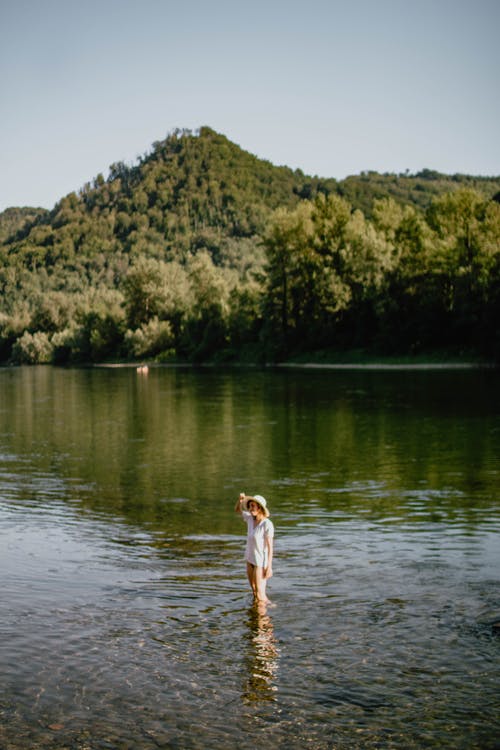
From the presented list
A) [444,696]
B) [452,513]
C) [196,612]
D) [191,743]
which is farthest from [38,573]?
[452,513]

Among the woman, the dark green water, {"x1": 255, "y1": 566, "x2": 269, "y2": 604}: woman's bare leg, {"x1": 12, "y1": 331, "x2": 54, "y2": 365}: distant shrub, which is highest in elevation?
{"x1": 12, "y1": 331, "x2": 54, "y2": 365}: distant shrub

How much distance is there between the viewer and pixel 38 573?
45.4 feet

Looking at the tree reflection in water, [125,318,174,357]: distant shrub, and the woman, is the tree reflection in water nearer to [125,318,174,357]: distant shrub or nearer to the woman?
the woman

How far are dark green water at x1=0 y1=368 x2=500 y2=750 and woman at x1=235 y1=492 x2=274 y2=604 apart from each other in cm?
38

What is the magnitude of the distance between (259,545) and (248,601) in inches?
35.0

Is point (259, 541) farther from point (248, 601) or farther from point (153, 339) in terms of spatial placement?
point (153, 339)

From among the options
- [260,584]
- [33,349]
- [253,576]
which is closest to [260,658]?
[260,584]

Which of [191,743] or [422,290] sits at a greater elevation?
[422,290]

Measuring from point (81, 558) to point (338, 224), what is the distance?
103 m

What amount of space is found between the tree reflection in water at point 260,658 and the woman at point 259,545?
12.0 inches

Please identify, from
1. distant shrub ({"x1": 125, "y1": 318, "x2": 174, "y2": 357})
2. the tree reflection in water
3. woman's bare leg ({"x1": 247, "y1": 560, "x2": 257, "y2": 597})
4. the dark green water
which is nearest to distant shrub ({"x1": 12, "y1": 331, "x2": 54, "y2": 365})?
distant shrub ({"x1": 125, "y1": 318, "x2": 174, "y2": 357})

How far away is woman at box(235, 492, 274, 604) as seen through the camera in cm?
1162

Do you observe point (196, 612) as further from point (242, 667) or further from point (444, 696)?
point (444, 696)

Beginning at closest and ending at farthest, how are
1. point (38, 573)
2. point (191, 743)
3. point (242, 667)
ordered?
point (191, 743), point (242, 667), point (38, 573)
